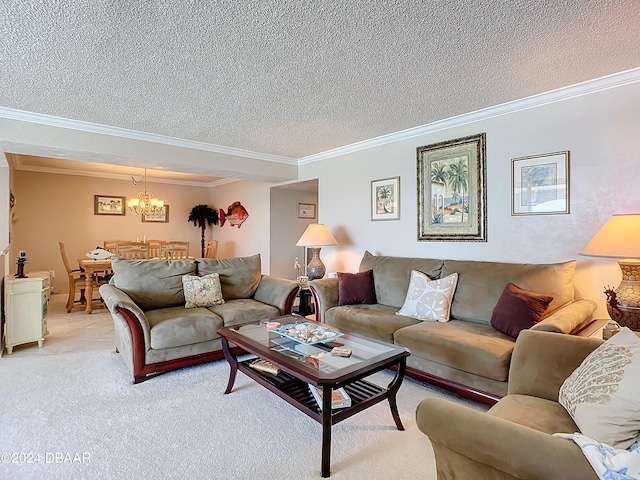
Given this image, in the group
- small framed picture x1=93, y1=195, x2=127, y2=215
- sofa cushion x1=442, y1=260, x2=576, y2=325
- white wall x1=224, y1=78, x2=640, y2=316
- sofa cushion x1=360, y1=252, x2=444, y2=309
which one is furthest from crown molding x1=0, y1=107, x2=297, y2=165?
small framed picture x1=93, y1=195, x2=127, y2=215

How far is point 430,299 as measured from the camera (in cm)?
294

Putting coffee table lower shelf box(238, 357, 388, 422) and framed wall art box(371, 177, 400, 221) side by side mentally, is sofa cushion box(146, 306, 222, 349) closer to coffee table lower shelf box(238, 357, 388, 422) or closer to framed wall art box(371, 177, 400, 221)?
coffee table lower shelf box(238, 357, 388, 422)

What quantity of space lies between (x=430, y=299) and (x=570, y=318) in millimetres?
1023

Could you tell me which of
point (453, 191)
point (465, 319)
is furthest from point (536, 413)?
point (453, 191)

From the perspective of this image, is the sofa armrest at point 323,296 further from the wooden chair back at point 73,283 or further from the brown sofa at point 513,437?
the wooden chair back at point 73,283

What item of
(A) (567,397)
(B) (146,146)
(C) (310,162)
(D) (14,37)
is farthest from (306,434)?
(C) (310,162)

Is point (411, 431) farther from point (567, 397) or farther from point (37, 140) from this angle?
point (37, 140)

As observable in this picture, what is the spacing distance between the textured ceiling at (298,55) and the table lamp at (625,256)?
3.66ft

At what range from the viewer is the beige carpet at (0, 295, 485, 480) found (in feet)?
5.55

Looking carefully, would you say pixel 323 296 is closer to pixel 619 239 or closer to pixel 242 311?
pixel 242 311

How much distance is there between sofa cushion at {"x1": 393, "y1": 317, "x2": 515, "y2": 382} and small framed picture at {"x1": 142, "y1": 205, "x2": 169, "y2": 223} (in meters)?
6.29

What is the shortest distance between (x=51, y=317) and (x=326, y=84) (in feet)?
15.7

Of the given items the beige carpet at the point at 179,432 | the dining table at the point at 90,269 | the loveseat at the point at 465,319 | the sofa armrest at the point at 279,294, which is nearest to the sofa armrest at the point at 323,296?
the loveseat at the point at 465,319

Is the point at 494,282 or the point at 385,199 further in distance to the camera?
the point at 385,199
